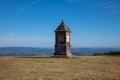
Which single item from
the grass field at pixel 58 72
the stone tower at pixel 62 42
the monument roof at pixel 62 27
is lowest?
the grass field at pixel 58 72

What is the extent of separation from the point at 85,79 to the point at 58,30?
21306mm

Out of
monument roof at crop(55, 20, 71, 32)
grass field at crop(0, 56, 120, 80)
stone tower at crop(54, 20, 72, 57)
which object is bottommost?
grass field at crop(0, 56, 120, 80)

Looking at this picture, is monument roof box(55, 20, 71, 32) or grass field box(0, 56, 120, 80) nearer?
grass field box(0, 56, 120, 80)

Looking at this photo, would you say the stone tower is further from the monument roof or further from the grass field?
the grass field

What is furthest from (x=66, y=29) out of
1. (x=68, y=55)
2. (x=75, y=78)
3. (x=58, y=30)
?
(x=75, y=78)

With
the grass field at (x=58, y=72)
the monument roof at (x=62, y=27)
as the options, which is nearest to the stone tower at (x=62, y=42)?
the monument roof at (x=62, y=27)

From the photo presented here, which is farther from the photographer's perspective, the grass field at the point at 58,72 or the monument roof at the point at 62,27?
the monument roof at the point at 62,27

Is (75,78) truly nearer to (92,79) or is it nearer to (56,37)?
(92,79)

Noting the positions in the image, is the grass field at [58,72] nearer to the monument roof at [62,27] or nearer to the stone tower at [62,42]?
the stone tower at [62,42]

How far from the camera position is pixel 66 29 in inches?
1497

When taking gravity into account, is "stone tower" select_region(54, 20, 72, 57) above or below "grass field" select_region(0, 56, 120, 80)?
above

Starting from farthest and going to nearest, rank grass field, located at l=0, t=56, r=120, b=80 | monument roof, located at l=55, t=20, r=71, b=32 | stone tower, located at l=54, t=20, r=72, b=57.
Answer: monument roof, located at l=55, t=20, r=71, b=32 < stone tower, located at l=54, t=20, r=72, b=57 < grass field, located at l=0, t=56, r=120, b=80

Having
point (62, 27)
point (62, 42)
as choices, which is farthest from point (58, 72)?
point (62, 27)

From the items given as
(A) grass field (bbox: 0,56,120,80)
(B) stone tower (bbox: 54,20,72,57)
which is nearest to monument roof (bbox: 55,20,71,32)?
(B) stone tower (bbox: 54,20,72,57)
